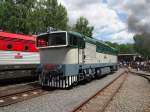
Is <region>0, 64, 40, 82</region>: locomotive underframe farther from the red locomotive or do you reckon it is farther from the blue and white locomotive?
the blue and white locomotive

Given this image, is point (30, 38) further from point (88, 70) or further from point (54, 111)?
point (54, 111)

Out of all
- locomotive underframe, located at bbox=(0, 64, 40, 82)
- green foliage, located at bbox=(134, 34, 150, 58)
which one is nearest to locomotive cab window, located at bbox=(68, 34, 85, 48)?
locomotive underframe, located at bbox=(0, 64, 40, 82)

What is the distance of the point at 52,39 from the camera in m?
15.6

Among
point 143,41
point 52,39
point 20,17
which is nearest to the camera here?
point 52,39

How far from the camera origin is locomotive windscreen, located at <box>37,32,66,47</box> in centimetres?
1509

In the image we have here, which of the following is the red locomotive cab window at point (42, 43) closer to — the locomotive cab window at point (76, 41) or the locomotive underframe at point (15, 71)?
the locomotive cab window at point (76, 41)

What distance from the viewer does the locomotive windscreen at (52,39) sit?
15086 millimetres

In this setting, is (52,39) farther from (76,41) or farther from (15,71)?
(15,71)

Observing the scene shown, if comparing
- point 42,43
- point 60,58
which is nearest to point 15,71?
point 42,43

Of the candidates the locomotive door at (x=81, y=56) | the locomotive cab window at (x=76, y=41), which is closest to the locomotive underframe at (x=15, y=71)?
the locomotive door at (x=81, y=56)

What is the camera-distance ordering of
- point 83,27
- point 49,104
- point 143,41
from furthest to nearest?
point 83,27
point 143,41
point 49,104

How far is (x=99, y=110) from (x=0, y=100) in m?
4.58

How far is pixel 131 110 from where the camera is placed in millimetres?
10289

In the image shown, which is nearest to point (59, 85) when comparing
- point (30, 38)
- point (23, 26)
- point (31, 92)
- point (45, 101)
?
point (31, 92)
